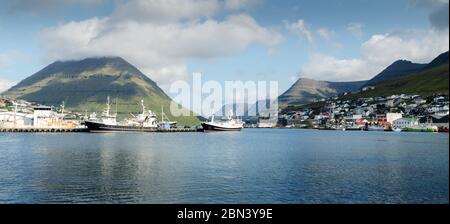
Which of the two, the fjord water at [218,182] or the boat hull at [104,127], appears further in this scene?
the boat hull at [104,127]

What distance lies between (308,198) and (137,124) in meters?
172

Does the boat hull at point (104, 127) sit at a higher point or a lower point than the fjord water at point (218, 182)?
higher

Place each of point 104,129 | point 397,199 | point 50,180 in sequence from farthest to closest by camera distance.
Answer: point 104,129 → point 50,180 → point 397,199

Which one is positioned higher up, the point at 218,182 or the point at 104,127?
the point at 104,127

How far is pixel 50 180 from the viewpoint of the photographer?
37.2m

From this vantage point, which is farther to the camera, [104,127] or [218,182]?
[104,127]

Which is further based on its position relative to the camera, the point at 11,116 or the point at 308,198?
the point at 11,116

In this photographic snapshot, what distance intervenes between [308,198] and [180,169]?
19.8m

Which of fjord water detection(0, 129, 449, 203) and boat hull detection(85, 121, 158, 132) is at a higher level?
boat hull detection(85, 121, 158, 132)

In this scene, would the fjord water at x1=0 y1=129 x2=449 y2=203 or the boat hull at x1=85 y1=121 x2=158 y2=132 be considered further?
the boat hull at x1=85 y1=121 x2=158 y2=132

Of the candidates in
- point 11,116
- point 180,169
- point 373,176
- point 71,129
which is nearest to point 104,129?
point 71,129
